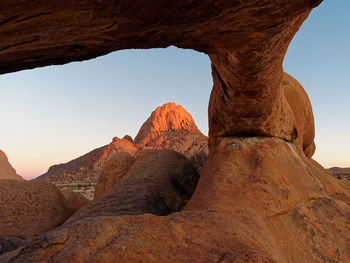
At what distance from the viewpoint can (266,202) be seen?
3.32 metres

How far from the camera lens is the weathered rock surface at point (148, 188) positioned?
4301mm

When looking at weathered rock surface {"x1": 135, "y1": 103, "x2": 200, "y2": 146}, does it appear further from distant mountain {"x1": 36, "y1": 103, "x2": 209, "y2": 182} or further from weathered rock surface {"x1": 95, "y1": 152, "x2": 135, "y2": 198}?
weathered rock surface {"x1": 95, "y1": 152, "x2": 135, "y2": 198}

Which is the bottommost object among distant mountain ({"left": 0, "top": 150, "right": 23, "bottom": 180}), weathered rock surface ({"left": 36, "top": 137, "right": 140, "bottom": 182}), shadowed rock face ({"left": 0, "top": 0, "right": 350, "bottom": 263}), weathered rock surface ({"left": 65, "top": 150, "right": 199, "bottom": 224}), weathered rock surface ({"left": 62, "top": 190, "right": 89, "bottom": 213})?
weathered rock surface ({"left": 36, "top": 137, "right": 140, "bottom": 182})

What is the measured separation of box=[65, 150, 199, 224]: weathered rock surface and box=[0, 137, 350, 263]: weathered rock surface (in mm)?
1074

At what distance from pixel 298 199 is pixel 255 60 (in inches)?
80.1

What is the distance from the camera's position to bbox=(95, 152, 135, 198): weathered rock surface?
6.21 metres

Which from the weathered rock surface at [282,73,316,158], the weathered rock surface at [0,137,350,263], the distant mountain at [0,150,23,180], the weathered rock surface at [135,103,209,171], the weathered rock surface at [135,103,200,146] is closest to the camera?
the weathered rock surface at [0,137,350,263]

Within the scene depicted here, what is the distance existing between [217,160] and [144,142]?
41.8 metres

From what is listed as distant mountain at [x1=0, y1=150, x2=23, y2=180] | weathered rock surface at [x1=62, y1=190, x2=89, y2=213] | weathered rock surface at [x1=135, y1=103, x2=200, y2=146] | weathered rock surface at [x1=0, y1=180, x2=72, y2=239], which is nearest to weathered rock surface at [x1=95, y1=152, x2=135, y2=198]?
weathered rock surface at [x1=62, y1=190, x2=89, y2=213]

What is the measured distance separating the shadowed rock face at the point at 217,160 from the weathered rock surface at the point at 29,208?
97.7 inches

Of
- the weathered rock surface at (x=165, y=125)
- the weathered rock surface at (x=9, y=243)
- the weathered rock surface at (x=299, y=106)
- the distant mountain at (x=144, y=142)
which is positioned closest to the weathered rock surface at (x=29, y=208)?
the weathered rock surface at (x=9, y=243)

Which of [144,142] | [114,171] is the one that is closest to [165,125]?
[144,142]

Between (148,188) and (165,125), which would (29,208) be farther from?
(165,125)

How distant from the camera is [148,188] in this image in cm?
475
